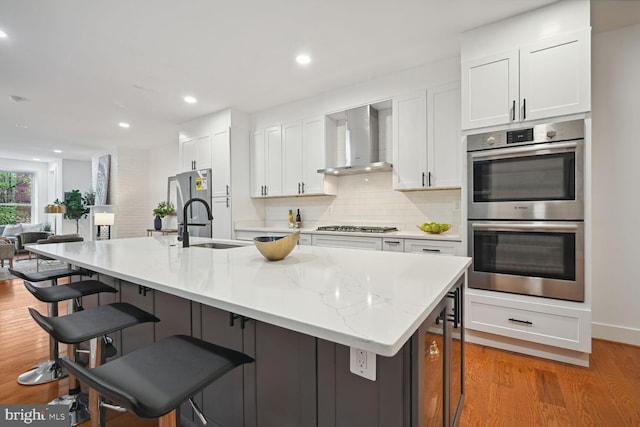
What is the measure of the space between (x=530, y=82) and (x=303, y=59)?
1.98 metres

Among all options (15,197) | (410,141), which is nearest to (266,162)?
(410,141)

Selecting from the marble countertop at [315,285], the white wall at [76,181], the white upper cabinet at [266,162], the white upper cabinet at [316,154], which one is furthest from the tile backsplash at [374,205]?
the white wall at [76,181]

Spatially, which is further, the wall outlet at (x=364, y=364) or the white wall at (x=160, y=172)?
the white wall at (x=160, y=172)

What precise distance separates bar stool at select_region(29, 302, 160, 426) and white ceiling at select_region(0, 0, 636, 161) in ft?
6.98

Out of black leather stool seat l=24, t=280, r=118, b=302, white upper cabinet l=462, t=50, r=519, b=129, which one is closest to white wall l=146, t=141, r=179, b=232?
black leather stool seat l=24, t=280, r=118, b=302

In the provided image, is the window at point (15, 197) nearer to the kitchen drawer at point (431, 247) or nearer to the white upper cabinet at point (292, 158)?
the white upper cabinet at point (292, 158)

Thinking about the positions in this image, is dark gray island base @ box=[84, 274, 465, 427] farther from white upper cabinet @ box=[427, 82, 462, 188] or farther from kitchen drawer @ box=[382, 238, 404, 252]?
white upper cabinet @ box=[427, 82, 462, 188]

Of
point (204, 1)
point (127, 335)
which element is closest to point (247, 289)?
point (127, 335)

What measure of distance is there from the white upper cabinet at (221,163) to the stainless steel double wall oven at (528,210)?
316cm

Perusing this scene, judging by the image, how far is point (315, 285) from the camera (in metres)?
1.09

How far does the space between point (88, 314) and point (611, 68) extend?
4124 millimetres

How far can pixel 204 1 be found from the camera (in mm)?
2221

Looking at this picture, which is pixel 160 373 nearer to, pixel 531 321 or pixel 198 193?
pixel 531 321

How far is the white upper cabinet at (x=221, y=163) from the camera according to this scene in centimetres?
443
